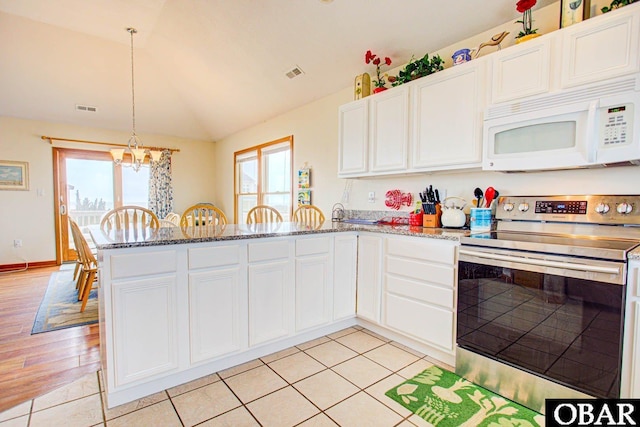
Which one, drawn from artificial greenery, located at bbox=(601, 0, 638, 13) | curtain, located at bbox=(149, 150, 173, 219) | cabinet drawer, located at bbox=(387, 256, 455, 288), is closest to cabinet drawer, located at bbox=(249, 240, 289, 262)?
cabinet drawer, located at bbox=(387, 256, 455, 288)

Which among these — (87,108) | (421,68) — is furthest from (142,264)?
(87,108)

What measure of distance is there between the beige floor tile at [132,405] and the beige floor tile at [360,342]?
4.22 feet

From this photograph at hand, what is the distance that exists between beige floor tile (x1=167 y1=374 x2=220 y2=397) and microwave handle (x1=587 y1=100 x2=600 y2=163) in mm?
2549

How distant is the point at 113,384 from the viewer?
1622 millimetres

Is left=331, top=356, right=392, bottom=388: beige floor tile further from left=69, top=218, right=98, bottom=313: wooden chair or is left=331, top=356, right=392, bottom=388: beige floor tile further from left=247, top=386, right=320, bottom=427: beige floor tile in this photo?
left=69, top=218, right=98, bottom=313: wooden chair

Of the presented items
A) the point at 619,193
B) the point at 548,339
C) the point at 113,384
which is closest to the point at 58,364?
the point at 113,384

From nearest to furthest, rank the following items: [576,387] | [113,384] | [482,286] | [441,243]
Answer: [576,387] < [113,384] < [482,286] < [441,243]

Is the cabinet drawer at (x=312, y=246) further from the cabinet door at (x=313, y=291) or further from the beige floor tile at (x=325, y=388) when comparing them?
the beige floor tile at (x=325, y=388)

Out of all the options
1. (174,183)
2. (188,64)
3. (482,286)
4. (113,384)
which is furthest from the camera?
(174,183)

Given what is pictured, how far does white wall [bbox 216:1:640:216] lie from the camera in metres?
1.92

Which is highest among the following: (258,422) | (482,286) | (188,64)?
(188,64)

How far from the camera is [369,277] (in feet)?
8.44

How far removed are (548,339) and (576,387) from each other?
226mm

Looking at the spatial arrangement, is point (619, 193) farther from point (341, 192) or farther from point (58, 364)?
point (58, 364)
